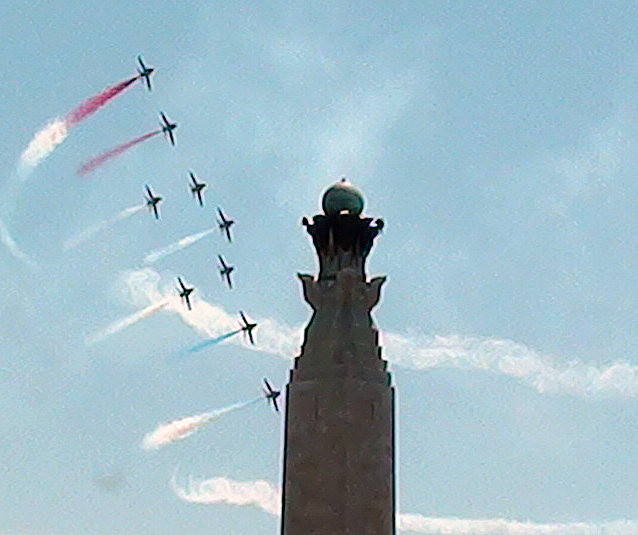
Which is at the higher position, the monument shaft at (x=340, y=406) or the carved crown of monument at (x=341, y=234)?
the carved crown of monument at (x=341, y=234)

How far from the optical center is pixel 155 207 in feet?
280

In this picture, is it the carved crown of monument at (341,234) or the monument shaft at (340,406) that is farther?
the carved crown of monument at (341,234)

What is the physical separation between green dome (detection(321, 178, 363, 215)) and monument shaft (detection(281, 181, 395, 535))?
46 centimetres

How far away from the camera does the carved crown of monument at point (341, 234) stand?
66.3m

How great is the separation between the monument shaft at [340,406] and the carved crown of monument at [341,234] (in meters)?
0.05

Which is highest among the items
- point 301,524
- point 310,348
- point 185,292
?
point 185,292

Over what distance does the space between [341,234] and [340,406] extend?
8712mm

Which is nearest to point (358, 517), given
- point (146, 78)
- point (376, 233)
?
point (376, 233)

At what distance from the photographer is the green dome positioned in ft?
219

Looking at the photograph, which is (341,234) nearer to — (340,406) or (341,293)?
(341,293)

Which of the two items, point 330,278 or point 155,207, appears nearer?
point 330,278

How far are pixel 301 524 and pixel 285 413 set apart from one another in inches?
215

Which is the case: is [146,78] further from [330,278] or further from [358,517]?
[358,517]

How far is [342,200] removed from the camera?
67.0 metres
